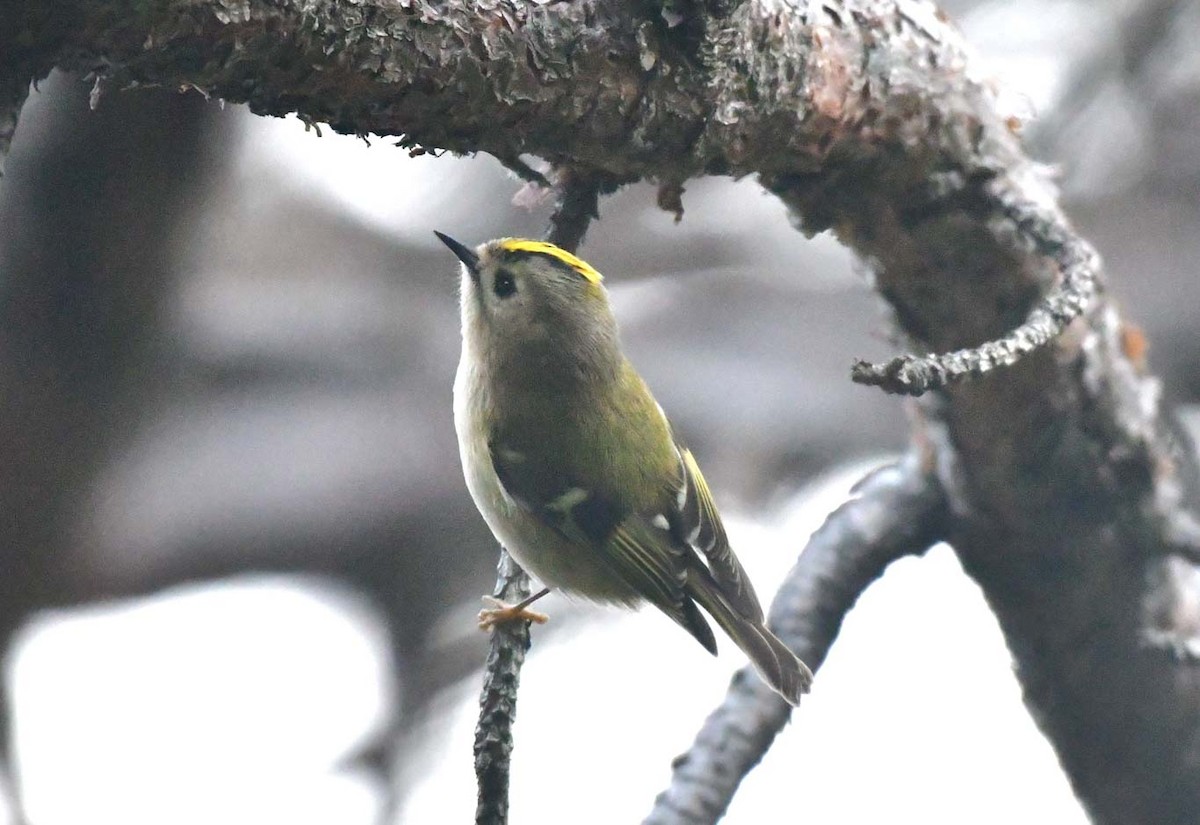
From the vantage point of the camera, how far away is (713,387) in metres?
3.43

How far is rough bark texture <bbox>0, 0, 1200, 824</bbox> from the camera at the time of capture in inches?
36.9

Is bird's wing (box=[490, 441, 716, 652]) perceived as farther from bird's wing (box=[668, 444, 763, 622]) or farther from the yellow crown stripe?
the yellow crown stripe

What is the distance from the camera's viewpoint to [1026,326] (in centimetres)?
124

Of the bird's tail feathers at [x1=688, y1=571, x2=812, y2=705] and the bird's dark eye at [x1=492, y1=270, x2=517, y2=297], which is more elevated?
the bird's dark eye at [x1=492, y1=270, x2=517, y2=297]

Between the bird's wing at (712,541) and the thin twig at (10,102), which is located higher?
the bird's wing at (712,541)

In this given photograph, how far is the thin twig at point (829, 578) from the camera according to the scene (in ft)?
5.30

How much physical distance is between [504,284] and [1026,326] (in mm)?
1210

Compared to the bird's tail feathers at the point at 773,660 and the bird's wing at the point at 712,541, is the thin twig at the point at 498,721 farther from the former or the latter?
the bird's wing at the point at 712,541

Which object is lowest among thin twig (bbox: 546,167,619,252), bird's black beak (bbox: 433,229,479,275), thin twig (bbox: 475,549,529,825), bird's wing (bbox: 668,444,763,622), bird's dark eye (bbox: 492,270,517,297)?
thin twig (bbox: 475,549,529,825)

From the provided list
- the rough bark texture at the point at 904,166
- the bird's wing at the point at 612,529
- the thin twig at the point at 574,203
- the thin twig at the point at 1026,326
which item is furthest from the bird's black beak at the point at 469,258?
the thin twig at the point at 1026,326

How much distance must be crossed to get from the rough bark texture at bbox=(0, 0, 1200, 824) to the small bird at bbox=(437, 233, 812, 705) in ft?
1.76

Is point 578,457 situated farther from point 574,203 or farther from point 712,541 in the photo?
point 574,203

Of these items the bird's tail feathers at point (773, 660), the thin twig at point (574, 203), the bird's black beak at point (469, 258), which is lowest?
the bird's tail feathers at point (773, 660)

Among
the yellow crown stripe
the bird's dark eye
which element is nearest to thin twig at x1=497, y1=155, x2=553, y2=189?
the yellow crown stripe
